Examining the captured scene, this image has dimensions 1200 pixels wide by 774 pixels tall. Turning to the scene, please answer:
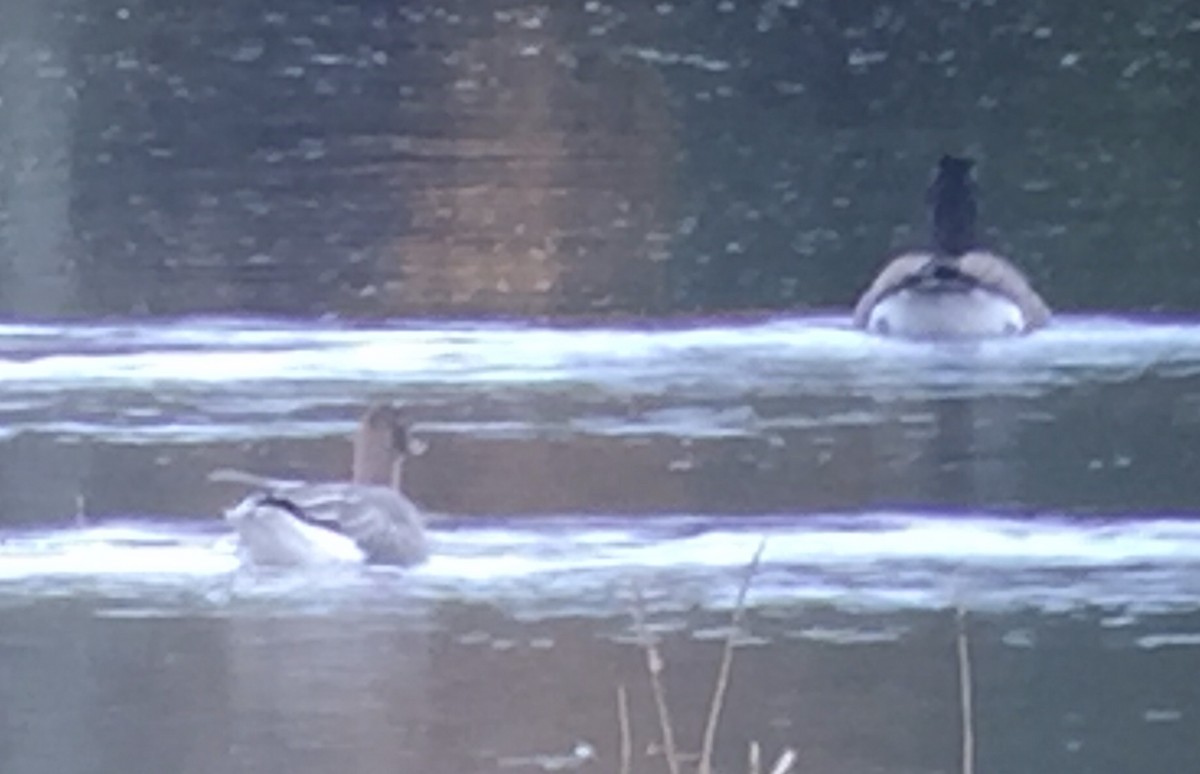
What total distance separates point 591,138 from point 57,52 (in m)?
0.43

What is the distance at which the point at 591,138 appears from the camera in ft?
7.11

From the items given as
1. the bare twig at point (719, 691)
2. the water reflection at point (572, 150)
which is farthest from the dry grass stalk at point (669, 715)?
the water reflection at point (572, 150)

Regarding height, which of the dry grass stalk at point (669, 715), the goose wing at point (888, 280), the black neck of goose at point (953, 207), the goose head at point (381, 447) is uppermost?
the black neck of goose at point (953, 207)

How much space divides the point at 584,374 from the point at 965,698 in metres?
0.39

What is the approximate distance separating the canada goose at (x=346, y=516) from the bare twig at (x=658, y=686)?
0.18m

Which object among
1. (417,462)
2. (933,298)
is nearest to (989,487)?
(933,298)

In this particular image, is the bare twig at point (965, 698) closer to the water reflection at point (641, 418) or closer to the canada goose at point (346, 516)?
the water reflection at point (641, 418)

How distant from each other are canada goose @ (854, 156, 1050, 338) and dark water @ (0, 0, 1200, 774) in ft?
0.07

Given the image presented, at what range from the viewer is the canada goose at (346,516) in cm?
213

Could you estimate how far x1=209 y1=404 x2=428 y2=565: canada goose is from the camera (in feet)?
7.00

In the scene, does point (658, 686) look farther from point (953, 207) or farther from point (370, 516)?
point (953, 207)

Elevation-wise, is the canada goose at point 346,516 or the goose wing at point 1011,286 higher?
the goose wing at point 1011,286

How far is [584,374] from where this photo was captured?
7.14 ft

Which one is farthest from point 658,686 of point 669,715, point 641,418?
point 641,418
